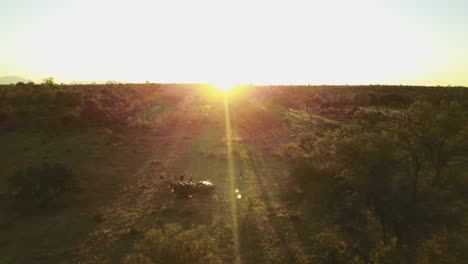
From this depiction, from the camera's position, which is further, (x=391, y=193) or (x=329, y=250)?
(x=391, y=193)

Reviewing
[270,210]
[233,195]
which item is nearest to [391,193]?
[270,210]

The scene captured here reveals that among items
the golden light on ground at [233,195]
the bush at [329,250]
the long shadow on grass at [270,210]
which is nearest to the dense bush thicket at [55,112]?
the golden light on ground at [233,195]

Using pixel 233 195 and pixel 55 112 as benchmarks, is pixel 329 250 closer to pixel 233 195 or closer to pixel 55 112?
pixel 233 195

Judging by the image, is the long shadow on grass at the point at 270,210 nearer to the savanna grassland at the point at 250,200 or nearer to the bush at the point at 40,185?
the savanna grassland at the point at 250,200

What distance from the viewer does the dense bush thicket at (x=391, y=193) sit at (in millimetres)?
13008

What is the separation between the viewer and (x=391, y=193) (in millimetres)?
16484

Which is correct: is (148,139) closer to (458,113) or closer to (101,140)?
(101,140)

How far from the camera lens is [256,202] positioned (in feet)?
61.7

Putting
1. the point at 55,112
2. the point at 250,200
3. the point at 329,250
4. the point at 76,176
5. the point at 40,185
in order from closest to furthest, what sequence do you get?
1. the point at 329,250
2. the point at 250,200
3. the point at 40,185
4. the point at 76,176
5. the point at 55,112

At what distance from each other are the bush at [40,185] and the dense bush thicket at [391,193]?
440 inches

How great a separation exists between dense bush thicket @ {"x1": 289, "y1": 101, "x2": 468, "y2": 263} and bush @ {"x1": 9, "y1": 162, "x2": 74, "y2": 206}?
11.2 m

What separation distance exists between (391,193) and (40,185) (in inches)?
604

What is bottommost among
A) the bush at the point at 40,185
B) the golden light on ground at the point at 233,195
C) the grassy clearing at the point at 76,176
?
the golden light on ground at the point at 233,195

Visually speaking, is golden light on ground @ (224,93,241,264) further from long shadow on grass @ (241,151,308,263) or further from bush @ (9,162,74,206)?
bush @ (9,162,74,206)
